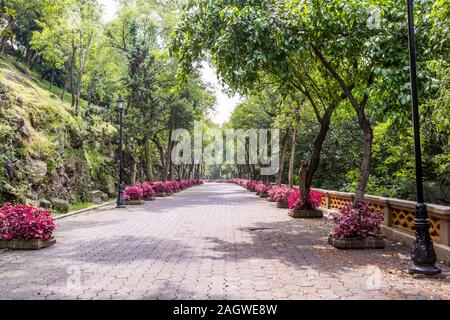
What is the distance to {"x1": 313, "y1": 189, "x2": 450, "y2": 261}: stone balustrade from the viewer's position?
784cm

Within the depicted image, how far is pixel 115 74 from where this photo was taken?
37969mm

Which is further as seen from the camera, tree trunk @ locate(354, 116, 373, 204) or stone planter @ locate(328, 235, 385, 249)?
tree trunk @ locate(354, 116, 373, 204)

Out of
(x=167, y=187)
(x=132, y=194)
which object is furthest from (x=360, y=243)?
(x=167, y=187)

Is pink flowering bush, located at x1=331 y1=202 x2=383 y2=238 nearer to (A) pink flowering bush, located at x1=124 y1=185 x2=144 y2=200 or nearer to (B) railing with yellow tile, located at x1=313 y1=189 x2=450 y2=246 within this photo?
(B) railing with yellow tile, located at x1=313 y1=189 x2=450 y2=246

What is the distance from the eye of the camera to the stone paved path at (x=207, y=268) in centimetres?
567

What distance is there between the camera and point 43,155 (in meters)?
18.3

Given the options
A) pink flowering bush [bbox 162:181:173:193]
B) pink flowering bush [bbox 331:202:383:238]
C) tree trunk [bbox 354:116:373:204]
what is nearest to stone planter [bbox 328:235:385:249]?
pink flowering bush [bbox 331:202:383:238]

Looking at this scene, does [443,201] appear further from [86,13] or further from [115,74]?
[115,74]

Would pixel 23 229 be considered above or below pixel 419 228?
below

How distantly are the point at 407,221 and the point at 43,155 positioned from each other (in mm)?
16145

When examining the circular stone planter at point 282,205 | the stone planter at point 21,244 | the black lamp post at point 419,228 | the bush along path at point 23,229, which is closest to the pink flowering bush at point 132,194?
the circular stone planter at point 282,205

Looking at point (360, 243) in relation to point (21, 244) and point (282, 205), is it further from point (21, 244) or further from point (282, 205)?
point (282, 205)

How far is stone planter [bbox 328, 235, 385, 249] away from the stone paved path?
0.23 m
